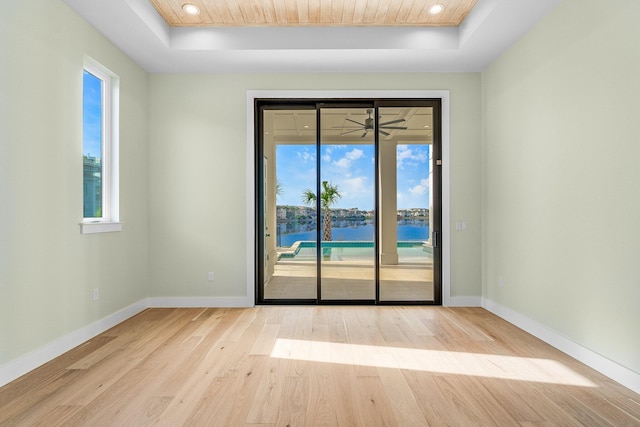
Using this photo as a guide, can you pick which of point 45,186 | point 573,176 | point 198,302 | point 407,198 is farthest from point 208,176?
point 573,176

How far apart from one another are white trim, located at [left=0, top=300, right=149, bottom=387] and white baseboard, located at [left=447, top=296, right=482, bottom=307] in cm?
352

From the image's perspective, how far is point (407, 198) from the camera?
5082 millimetres

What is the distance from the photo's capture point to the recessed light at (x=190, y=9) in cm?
353

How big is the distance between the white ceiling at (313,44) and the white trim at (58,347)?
262 centimetres

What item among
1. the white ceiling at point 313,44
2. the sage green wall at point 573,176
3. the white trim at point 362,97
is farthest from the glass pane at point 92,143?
the sage green wall at point 573,176

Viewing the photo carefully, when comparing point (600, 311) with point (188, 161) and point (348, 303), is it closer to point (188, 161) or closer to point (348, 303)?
point (348, 303)

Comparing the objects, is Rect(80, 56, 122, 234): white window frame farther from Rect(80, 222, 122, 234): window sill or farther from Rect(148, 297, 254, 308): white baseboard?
Rect(148, 297, 254, 308): white baseboard

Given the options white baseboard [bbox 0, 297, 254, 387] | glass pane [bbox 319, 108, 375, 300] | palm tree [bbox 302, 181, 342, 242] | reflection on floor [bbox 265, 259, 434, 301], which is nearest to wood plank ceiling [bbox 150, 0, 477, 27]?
glass pane [bbox 319, 108, 375, 300]

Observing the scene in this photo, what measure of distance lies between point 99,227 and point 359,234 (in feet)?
9.98

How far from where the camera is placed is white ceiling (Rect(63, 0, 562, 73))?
343 cm

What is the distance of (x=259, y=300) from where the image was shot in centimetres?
462

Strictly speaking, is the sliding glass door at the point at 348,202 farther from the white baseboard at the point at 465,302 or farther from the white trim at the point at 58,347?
the white trim at the point at 58,347

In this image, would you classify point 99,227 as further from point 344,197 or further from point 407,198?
point 407,198

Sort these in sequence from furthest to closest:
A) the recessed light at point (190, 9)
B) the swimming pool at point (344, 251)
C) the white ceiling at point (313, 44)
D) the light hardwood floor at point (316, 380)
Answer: the swimming pool at point (344, 251) < the recessed light at point (190, 9) < the white ceiling at point (313, 44) < the light hardwood floor at point (316, 380)
